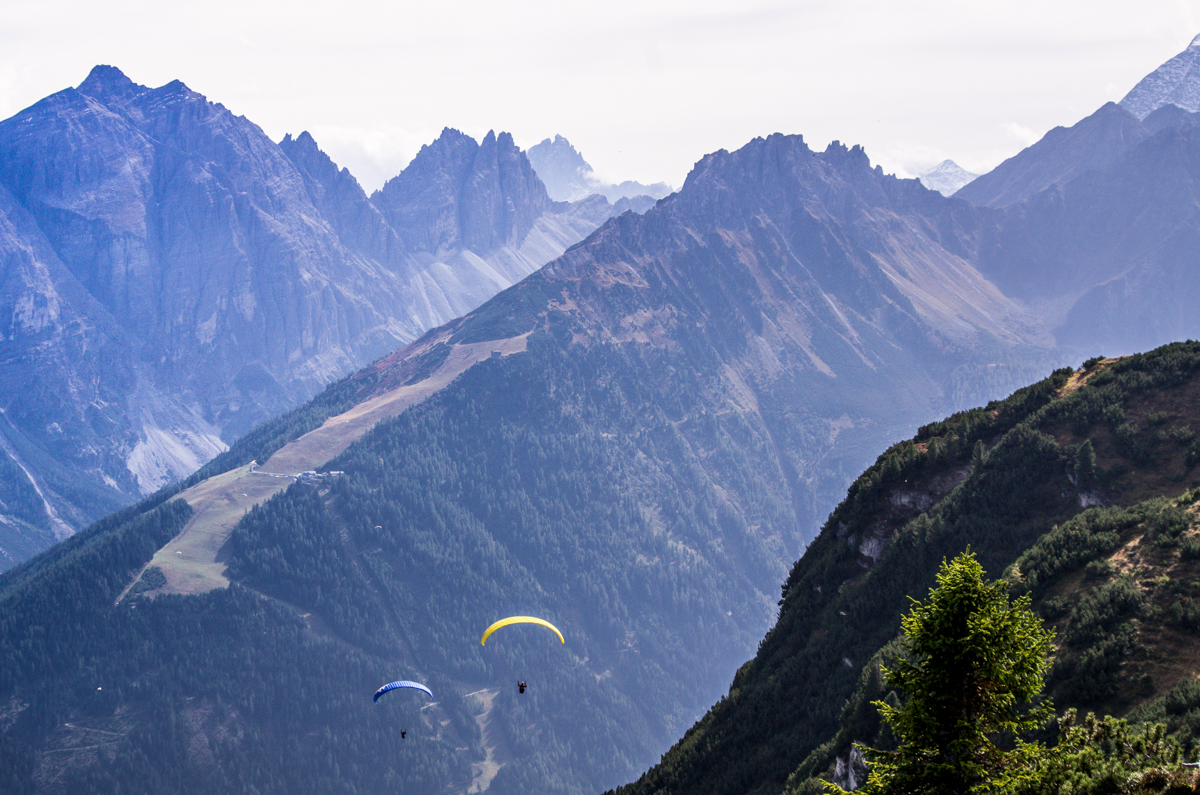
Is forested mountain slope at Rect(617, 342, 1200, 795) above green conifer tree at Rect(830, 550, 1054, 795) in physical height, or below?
above

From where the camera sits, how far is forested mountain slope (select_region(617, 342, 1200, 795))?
2373 inches

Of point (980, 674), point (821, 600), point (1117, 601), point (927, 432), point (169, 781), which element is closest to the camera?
point (980, 674)

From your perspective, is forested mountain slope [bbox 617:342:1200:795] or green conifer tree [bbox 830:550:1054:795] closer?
green conifer tree [bbox 830:550:1054:795]

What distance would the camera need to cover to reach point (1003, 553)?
273 feet

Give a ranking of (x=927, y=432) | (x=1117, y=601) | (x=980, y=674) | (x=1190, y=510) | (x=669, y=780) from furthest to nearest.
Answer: (x=927, y=432) < (x=669, y=780) < (x=1190, y=510) < (x=1117, y=601) < (x=980, y=674)

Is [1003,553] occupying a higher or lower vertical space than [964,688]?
higher

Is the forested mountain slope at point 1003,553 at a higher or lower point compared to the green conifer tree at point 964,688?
higher

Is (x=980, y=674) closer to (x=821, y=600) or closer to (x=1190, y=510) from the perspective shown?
(x=1190, y=510)

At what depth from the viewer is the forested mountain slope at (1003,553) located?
6028cm

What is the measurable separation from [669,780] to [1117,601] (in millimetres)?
47427

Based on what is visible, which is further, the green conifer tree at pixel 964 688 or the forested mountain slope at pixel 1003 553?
the forested mountain slope at pixel 1003 553

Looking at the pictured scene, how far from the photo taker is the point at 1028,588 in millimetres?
68688

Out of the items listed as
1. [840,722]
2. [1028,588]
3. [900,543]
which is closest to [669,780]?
[840,722]

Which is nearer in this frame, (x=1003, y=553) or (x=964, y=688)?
(x=964, y=688)
